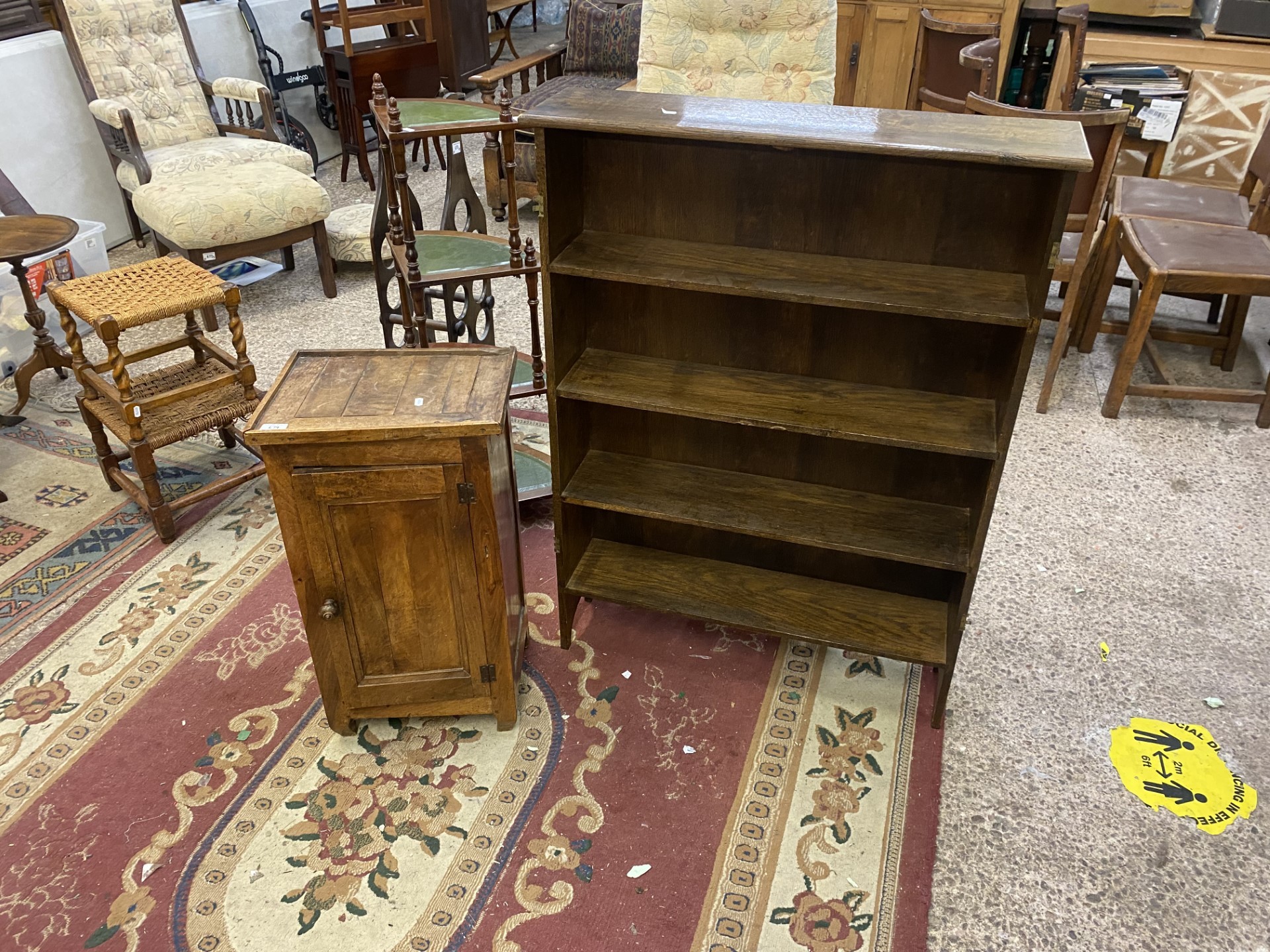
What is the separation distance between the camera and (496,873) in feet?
5.70

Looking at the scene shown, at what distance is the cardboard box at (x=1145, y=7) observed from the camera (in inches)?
178

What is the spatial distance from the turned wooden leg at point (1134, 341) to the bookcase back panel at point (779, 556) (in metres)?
1.40

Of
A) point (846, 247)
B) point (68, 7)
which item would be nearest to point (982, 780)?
point (846, 247)

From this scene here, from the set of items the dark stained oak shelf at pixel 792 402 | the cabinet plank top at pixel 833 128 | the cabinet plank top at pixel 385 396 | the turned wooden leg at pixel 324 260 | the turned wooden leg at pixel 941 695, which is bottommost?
the turned wooden leg at pixel 941 695

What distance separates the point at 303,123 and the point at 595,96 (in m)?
4.09

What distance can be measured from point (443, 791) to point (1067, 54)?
4604 millimetres

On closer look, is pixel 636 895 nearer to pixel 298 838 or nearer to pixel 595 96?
pixel 298 838

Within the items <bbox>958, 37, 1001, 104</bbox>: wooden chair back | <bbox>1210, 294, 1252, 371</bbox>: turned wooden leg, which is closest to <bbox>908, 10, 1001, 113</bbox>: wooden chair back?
<bbox>958, 37, 1001, 104</bbox>: wooden chair back

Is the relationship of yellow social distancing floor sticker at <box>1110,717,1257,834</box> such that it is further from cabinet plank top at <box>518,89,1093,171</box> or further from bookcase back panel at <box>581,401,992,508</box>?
cabinet plank top at <box>518,89,1093,171</box>

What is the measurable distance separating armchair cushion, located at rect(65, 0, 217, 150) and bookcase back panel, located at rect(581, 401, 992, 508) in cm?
285

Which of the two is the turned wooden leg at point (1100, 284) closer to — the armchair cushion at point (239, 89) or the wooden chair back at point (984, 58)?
the wooden chair back at point (984, 58)

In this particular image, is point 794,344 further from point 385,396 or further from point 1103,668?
point 1103,668

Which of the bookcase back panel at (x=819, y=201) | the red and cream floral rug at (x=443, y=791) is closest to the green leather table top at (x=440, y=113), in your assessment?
the bookcase back panel at (x=819, y=201)

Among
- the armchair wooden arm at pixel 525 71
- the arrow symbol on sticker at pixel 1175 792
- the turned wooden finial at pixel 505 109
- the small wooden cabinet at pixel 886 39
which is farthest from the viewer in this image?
the small wooden cabinet at pixel 886 39
